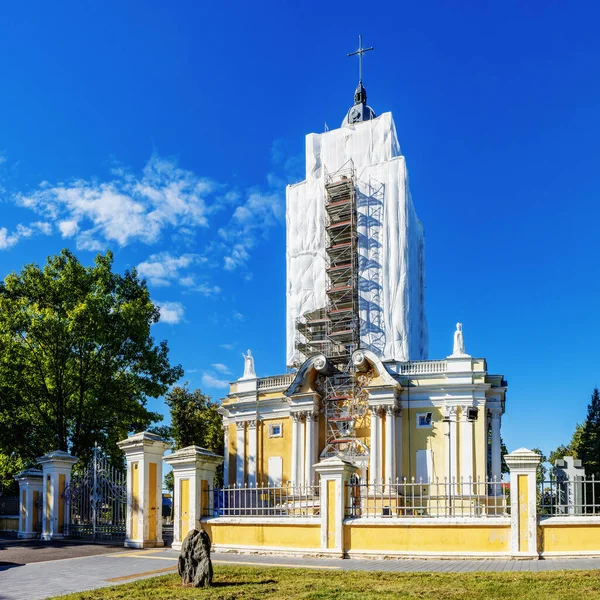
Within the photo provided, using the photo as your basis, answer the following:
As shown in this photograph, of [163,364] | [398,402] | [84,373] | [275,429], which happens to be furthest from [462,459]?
[84,373]

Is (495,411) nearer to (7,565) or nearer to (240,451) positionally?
(240,451)

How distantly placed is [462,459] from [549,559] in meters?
18.1

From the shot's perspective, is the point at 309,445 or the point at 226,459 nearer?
the point at 309,445

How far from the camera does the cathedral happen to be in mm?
33375

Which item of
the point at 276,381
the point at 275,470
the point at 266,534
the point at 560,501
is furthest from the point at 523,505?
the point at 276,381

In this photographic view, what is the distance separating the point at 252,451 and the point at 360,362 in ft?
27.1

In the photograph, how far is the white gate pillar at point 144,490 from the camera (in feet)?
63.6

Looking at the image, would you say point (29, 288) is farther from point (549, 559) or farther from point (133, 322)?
point (549, 559)

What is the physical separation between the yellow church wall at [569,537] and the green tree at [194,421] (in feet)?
111

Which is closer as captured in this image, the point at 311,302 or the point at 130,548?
the point at 130,548

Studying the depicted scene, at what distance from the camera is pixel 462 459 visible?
3266 cm

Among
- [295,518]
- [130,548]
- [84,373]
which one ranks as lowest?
[130,548]

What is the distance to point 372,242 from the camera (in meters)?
42.8

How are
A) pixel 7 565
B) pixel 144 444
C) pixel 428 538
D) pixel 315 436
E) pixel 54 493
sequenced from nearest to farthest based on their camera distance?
pixel 428 538 → pixel 7 565 → pixel 144 444 → pixel 54 493 → pixel 315 436
